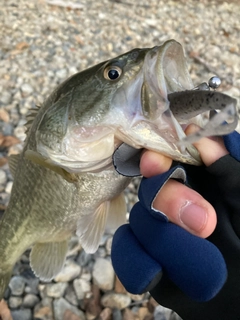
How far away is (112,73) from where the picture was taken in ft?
3.56

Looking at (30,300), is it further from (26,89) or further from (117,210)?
(26,89)

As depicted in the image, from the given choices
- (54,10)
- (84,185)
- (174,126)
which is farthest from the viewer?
(54,10)

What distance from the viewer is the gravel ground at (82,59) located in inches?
70.0

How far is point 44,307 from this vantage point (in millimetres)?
1738

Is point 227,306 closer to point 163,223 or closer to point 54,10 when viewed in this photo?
point 163,223

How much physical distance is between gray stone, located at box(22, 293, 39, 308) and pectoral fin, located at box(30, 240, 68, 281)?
0.30 m

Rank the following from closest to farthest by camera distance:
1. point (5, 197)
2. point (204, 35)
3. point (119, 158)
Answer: point (119, 158)
point (5, 197)
point (204, 35)

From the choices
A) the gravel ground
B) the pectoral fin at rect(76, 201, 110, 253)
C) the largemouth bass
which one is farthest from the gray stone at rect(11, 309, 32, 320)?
the pectoral fin at rect(76, 201, 110, 253)

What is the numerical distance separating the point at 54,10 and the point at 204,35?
1.67 m

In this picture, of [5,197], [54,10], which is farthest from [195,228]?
[54,10]

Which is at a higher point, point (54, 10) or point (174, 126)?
point (174, 126)

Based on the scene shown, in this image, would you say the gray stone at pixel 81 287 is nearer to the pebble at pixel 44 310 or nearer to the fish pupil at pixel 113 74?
the pebble at pixel 44 310

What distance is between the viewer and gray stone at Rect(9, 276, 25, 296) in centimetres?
178

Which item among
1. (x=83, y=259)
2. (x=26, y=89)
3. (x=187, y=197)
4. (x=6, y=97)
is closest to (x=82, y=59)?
(x=26, y=89)
